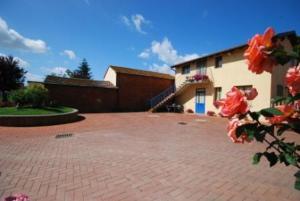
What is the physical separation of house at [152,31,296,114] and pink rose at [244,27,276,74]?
1210 cm

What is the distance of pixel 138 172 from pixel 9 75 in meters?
26.6

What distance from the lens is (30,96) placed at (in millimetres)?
12836

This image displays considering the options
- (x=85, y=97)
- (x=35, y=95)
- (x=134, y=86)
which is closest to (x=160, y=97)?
(x=134, y=86)

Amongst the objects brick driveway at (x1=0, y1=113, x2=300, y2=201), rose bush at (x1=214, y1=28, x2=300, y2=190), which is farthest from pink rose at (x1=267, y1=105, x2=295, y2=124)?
brick driveway at (x1=0, y1=113, x2=300, y2=201)

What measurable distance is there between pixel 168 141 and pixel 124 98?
14187 mm

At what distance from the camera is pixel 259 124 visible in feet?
3.53

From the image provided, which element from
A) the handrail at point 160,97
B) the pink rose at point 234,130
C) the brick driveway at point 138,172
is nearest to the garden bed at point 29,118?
the brick driveway at point 138,172

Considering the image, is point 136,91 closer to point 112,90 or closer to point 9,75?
point 112,90

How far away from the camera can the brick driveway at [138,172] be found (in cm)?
351

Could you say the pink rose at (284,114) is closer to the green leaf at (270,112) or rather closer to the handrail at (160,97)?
the green leaf at (270,112)

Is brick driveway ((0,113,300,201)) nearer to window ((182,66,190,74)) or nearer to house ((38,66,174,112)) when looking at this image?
house ((38,66,174,112))

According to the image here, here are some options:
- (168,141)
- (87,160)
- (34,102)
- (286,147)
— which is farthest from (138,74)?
(286,147)

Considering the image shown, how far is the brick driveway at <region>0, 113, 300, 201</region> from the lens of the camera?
3.51 m

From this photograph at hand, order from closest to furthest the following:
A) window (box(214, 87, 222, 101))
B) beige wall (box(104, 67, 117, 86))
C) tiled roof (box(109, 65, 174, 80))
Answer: window (box(214, 87, 222, 101)) < beige wall (box(104, 67, 117, 86)) < tiled roof (box(109, 65, 174, 80))
